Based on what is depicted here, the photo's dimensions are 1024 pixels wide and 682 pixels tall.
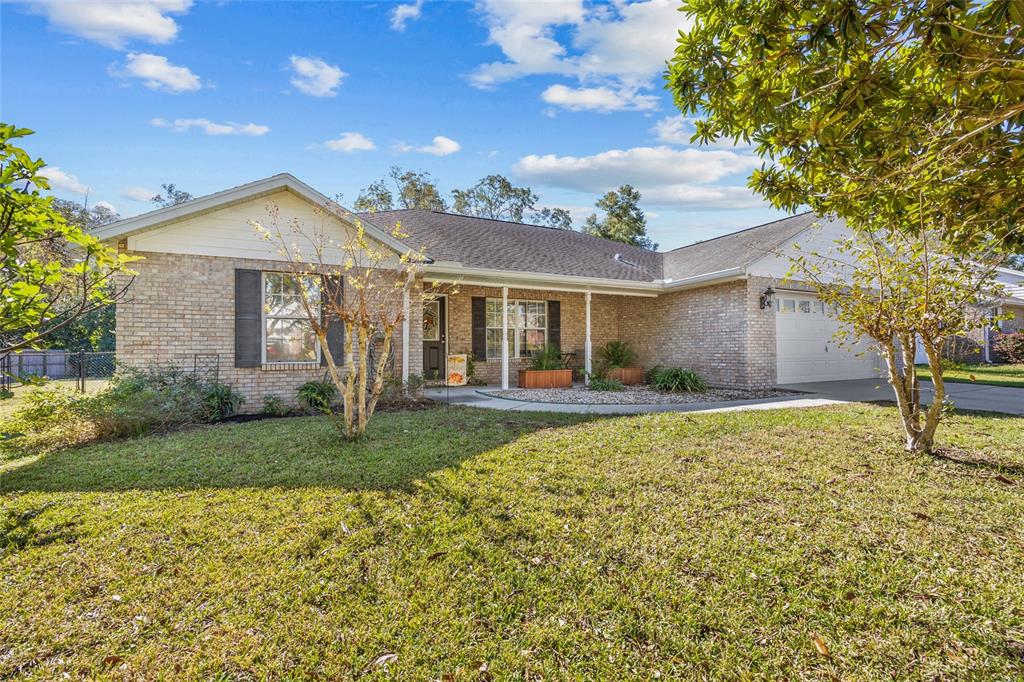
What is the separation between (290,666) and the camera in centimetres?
202

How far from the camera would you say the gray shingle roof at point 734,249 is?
11.5 metres

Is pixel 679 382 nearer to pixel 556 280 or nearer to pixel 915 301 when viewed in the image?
pixel 556 280

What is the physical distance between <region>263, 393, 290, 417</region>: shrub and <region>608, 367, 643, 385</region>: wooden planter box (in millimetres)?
Result: 8037

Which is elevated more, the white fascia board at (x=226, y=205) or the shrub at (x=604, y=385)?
the white fascia board at (x=226, y=205)

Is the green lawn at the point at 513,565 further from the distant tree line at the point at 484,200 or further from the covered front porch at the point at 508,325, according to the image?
the distant tree line at the point at 484,200

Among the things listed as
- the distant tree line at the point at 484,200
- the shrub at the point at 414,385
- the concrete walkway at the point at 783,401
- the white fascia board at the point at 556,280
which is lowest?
the concrete walkway at the point at 783,401

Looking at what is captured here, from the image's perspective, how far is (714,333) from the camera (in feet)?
38.1

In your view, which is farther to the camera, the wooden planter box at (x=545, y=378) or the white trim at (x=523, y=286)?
the wooden planter box at (x=545, y=378)

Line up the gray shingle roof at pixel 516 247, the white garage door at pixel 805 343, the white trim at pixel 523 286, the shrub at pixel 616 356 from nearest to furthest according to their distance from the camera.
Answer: the white trim at pixel 523 286, the gray shingle roof at pixel 516 247, the white garage door at pixel 805 343, the shrub at pixel 616 356

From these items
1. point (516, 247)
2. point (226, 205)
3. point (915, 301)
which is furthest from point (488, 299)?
point (915, 301)

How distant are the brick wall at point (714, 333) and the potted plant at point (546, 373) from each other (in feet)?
9.81

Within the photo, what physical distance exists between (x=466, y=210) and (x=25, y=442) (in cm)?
2928

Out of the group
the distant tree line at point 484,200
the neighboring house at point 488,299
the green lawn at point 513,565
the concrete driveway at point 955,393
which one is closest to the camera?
the green lawn at point 513,565

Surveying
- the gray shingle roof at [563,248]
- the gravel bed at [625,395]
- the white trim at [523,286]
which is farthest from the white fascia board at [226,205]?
the gravel bed at [625,395]
